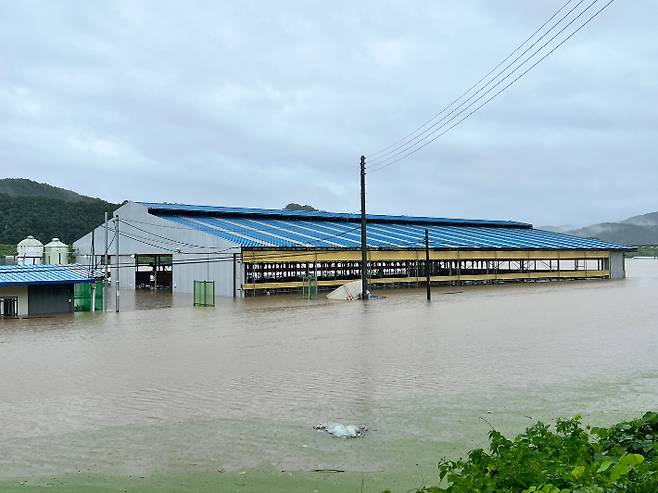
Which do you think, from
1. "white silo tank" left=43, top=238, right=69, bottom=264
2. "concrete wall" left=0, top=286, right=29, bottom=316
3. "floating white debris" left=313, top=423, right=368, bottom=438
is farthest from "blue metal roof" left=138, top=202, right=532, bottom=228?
"floating white debris" left=313, top=423, right=368, bottom=438

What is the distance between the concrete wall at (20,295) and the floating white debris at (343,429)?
75.7 ft

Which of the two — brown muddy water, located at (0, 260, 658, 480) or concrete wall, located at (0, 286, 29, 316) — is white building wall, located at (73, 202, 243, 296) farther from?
brown muddy water, located at (0, 260, 658, 480)

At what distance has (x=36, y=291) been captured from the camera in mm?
27891

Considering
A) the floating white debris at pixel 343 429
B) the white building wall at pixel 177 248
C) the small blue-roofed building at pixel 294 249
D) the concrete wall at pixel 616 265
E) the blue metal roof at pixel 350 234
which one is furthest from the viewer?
the concrete wall at pixel 616 265

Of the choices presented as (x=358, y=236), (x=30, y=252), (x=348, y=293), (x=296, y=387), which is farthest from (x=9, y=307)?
(x=358, y=236)

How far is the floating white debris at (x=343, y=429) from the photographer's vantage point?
27.7 ft

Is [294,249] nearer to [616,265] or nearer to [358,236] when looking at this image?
[358,236]

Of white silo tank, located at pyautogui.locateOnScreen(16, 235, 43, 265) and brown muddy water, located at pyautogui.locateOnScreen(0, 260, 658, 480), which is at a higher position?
white silo tank, located at pyautogui.locateOnScreen(16, 235, 43, 265)

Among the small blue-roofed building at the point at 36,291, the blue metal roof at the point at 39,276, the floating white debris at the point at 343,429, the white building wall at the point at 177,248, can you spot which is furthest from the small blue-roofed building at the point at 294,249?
the floating white debris at the point at 343,429

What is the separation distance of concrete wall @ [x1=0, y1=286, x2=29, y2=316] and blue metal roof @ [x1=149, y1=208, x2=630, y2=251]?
12.9m

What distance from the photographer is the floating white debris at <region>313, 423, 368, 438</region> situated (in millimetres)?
8437

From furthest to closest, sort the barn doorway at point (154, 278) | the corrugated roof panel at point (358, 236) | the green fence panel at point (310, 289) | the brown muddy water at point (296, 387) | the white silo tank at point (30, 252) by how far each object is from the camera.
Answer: the white silo tank at point (30, 252), the barn doorway at point (154, 278), the corrugated roof panel at point (358, 236), the green fence panel at point (310, 289), the brown muddy water at point (296, 387)

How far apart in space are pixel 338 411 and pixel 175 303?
2589cm

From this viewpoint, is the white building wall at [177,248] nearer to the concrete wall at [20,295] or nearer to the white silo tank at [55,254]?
the white silo tank at [55,254]
